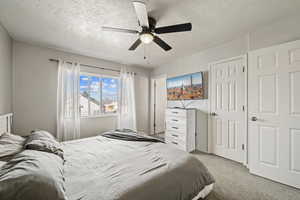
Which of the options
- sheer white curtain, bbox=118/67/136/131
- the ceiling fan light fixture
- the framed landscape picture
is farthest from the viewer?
sheer white curtain, bbox=118/67/136/131

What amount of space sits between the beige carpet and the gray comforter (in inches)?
21.8

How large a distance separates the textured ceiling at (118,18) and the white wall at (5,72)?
0.62ft

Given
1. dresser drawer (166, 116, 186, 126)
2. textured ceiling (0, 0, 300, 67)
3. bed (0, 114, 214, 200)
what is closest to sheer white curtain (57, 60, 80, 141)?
textured ceiling (0, 0, 300, 67)

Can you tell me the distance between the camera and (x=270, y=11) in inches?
72.5

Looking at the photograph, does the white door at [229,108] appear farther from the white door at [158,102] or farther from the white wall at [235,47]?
the white door at [158,102]

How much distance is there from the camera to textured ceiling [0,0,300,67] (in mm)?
1681

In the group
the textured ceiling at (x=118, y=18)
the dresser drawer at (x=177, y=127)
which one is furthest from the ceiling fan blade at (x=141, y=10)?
the dresser drawer at (x=177, y=127)

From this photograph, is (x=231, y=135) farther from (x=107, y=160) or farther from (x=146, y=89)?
(x=146, y=89)

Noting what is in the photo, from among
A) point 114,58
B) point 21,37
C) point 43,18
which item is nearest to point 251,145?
point 114,58

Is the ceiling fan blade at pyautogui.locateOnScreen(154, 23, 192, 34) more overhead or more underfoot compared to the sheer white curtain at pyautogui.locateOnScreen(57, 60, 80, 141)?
more overhead

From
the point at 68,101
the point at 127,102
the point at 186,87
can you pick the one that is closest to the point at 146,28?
the point at 186,87

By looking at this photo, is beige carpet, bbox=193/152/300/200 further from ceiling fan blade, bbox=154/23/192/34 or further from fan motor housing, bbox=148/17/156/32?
fan motor housing, bbox=148/17/156/32

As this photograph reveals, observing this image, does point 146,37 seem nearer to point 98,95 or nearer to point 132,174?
point 132,174

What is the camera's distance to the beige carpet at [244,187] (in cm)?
167
